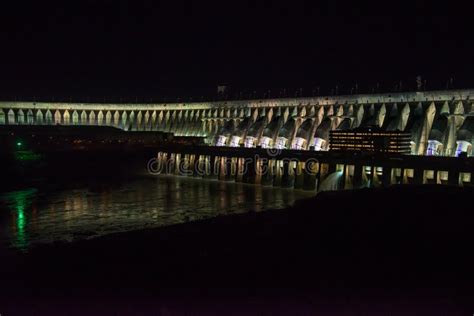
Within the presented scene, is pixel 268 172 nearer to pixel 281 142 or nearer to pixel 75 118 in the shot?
pixel 281 142

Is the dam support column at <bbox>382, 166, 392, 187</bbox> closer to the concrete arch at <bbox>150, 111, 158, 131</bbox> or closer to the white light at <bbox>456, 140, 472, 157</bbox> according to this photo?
the white light at <bbox>456, 140, 472, 157</bbox>

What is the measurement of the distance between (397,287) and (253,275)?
13.2ft

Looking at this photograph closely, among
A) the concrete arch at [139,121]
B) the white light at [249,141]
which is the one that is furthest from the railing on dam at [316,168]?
the concrete arch at [139,121]

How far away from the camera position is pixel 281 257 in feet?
52.7

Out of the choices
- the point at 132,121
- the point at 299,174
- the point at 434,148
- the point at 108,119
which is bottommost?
the point at 299,174

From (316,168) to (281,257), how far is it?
113 ft

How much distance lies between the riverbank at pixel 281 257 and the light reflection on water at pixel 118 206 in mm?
8898

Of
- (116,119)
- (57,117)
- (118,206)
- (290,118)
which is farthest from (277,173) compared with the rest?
(57,117)

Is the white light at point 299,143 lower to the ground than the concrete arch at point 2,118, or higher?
lower

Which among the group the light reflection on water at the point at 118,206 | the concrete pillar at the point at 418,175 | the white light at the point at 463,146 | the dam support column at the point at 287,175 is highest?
the white light at the point at 463,146

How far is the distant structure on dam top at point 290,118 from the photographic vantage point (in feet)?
193

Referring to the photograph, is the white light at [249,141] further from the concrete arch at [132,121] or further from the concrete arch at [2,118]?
the concrete arch at [2,118]

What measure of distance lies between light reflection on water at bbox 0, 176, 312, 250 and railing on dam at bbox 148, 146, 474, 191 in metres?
2.62

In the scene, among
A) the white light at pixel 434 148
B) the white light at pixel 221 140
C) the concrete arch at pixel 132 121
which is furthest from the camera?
the concrete arch at pixel 132 121
